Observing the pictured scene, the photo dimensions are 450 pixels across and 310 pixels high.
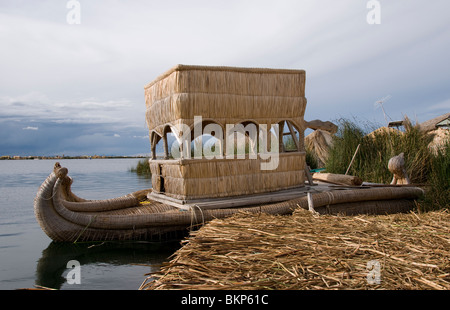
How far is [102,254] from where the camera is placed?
6336 mm

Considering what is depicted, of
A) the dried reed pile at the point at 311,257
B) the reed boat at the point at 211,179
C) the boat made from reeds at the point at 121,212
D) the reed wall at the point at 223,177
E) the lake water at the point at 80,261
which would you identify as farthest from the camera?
the reed wall at the point at 223,177

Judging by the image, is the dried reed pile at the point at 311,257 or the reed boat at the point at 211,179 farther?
the reed boat at the point at 211,179

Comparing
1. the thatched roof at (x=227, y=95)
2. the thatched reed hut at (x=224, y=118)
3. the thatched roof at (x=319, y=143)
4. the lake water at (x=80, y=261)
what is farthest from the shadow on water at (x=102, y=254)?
the thatched roof at (x=319, y=143)

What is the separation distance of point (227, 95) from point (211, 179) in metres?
1.54

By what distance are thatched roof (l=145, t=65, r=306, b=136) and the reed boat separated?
0.02 m

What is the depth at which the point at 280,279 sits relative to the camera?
8.42 feet

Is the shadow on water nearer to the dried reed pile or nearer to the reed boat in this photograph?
the reed boat

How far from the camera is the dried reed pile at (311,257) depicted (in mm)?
2537

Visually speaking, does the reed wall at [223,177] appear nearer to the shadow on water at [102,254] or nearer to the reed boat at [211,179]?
the reed boat at [211,179]

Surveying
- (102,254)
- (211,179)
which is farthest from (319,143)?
(102,254)

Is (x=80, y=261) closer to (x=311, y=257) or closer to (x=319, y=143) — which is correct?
(x=311, y=257)

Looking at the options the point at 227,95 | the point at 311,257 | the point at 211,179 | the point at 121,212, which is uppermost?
the point at 227,95

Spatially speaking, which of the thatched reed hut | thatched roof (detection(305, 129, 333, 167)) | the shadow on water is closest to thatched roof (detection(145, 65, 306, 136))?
the thatched reed hut

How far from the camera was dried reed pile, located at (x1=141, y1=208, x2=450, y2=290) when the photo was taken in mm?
2537
